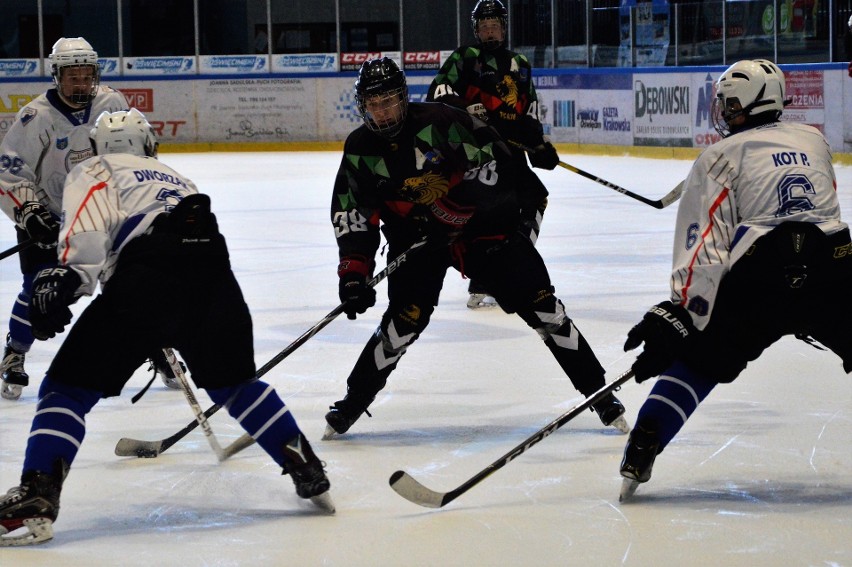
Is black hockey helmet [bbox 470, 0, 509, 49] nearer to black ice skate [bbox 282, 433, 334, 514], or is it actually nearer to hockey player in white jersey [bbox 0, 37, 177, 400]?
hockey player in white jersey [bbox 0, 37, 177, 400]

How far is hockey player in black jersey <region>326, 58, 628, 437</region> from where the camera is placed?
11.4 feet

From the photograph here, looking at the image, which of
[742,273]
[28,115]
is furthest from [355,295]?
[28,115]

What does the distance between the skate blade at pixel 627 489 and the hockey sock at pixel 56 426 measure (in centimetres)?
117

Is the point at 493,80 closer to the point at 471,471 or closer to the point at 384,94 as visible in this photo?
the point at 384,94

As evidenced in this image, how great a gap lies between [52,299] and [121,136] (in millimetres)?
444

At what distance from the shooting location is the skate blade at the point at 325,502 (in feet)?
9.41

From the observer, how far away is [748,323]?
281cm

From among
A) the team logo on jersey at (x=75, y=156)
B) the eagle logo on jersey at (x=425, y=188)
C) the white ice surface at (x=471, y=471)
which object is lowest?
the white ice surface at (x=471, y=471)

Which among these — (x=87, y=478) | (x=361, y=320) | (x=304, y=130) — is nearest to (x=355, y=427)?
(x=87, y=478)

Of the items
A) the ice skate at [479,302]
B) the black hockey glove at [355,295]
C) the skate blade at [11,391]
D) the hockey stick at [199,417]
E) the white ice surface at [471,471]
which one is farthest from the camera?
the ice skate at [479,302]

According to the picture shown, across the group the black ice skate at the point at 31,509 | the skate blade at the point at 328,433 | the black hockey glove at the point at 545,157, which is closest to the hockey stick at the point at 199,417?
the skate blade at the point at 328,433

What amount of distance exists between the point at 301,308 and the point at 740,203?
3104mm

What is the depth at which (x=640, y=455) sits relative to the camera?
2.87 m

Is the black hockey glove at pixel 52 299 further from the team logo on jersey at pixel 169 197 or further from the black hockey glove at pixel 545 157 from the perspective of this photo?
the black hockey glove at pixel 545 157
